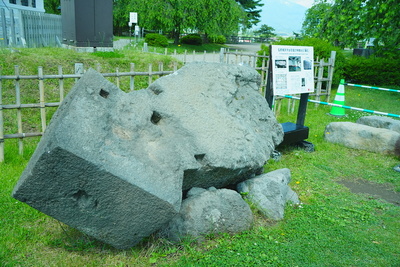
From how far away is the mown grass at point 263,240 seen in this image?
3340 mm

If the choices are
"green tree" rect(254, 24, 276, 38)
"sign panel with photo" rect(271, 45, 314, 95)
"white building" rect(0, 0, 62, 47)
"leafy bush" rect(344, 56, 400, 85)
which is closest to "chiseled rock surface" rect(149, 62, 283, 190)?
"sign panel with photo" rect(271, 45, 314, 95)

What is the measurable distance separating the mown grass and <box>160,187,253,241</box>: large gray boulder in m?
0.08

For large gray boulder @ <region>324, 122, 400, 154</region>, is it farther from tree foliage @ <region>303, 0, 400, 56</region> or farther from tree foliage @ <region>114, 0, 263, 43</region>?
tree foliage @ <region>114, 0, 263, 43</region>

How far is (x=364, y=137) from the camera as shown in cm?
697

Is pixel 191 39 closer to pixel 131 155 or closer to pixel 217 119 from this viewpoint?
pixel 217 119

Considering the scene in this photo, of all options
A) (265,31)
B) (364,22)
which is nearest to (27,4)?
(364,22)

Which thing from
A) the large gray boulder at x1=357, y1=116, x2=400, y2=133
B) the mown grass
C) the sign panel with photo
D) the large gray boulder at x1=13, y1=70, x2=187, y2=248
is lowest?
the mown grass

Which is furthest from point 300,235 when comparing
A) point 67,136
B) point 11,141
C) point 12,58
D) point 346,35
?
point 346,35

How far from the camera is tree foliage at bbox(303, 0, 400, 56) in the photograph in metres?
13.2

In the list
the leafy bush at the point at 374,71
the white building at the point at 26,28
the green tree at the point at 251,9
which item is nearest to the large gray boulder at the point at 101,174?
the white building at the point at 26,28

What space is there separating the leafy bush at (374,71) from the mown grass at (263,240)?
1185 cm

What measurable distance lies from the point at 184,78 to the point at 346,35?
12188 millimetres

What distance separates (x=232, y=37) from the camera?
4159cm

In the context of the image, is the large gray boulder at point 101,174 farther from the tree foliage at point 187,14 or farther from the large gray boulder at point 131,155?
the tree foliage at point 187,14
